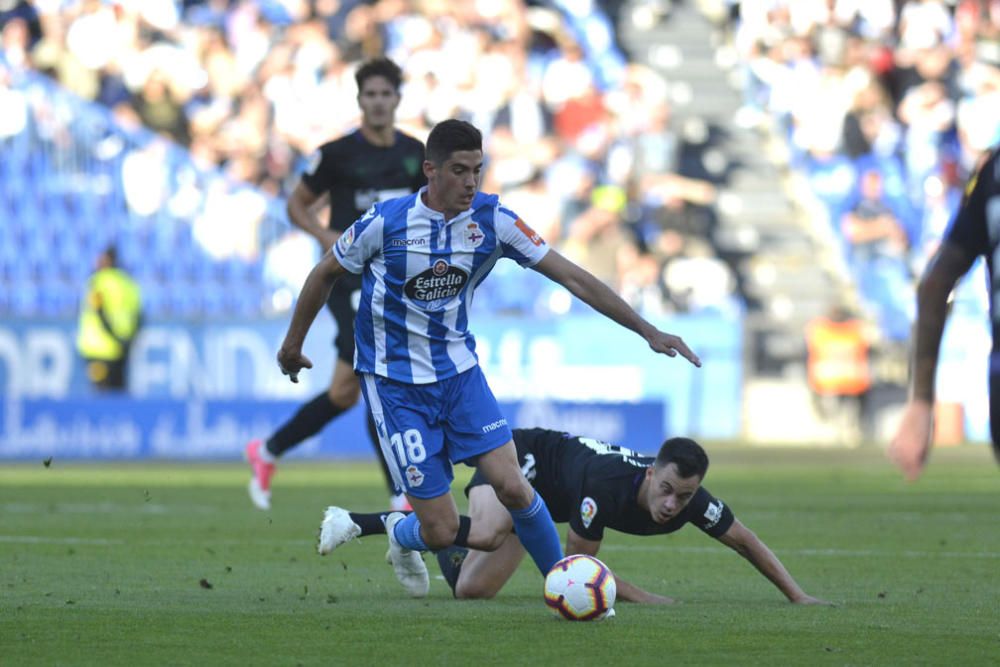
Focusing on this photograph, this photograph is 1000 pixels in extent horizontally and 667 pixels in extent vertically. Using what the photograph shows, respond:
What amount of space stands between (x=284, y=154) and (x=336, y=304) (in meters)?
12.4

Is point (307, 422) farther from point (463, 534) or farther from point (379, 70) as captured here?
point (463, 534)

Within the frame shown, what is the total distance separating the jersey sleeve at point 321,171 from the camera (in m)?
9.94

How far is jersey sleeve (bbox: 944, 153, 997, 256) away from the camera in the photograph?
4402 mm

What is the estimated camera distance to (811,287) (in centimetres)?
2370

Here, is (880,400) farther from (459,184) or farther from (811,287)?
(459,184)

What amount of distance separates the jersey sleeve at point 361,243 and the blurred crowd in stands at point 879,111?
16.6 meters

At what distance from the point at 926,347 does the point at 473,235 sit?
265 centimetres

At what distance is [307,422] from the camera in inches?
414

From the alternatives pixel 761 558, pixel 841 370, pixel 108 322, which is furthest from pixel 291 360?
pixel 841 370

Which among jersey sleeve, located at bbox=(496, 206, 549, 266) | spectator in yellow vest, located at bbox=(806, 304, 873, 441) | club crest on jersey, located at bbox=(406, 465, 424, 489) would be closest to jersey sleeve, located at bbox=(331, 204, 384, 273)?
jersey sleeve, located at bbox=(496, 206, 549, 266)

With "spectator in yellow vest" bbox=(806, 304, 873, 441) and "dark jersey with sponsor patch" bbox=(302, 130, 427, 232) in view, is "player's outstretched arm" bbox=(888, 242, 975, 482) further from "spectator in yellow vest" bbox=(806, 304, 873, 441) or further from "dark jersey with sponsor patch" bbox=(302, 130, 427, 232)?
"spectator in yellow vest" bbox=(806, 304, 873, 441)

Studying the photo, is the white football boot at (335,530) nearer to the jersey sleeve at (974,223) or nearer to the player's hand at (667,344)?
the player's hand at (667,344)

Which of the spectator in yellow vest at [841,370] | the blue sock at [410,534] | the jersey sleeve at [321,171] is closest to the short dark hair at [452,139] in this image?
the blue sock at [410,534]

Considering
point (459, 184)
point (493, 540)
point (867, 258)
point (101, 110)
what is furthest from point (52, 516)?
point (867, 258)
